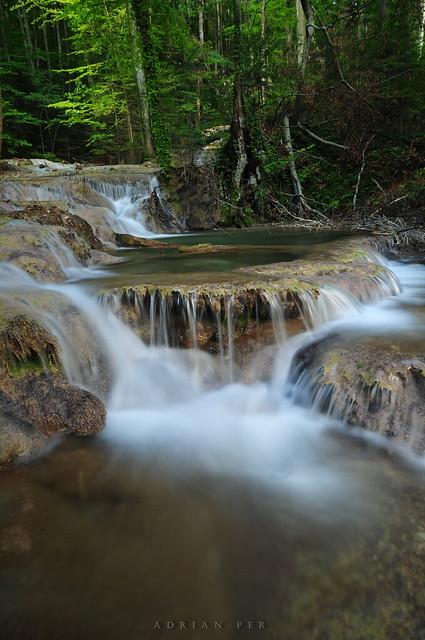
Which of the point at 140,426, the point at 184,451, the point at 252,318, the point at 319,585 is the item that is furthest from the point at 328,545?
the point at 252,318

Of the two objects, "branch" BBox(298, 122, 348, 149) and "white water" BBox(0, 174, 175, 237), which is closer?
"white water" BBox(0, 174, 175, 237)

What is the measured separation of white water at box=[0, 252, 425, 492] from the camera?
3.22m

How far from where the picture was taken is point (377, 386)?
3320 mm

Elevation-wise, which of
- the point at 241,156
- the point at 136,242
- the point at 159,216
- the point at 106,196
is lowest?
the point at 136,242

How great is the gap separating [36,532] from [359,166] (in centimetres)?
1297

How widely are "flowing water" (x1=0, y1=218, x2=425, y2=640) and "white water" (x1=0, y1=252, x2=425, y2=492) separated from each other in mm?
17

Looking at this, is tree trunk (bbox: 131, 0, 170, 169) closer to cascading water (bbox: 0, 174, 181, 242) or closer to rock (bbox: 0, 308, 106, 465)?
cascading water (bbox: 0, 174, 181, 242)

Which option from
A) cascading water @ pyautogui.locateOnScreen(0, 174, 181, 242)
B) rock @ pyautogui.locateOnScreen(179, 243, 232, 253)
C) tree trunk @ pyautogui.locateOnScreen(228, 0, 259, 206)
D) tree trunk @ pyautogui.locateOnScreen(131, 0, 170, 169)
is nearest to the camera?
rock @ pyautogui.locateOnScreen(179, 243, 232, 253)

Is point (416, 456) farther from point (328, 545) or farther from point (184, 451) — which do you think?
point (184, 451)

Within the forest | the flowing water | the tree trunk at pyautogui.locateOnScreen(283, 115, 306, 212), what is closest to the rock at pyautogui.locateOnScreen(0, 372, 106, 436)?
the flowing water

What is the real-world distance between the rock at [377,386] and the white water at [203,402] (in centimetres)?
29

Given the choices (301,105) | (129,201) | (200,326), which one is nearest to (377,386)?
(200,326)

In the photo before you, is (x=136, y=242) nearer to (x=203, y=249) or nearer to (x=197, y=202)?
(x=203, y=249)

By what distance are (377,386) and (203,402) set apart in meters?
1.79
